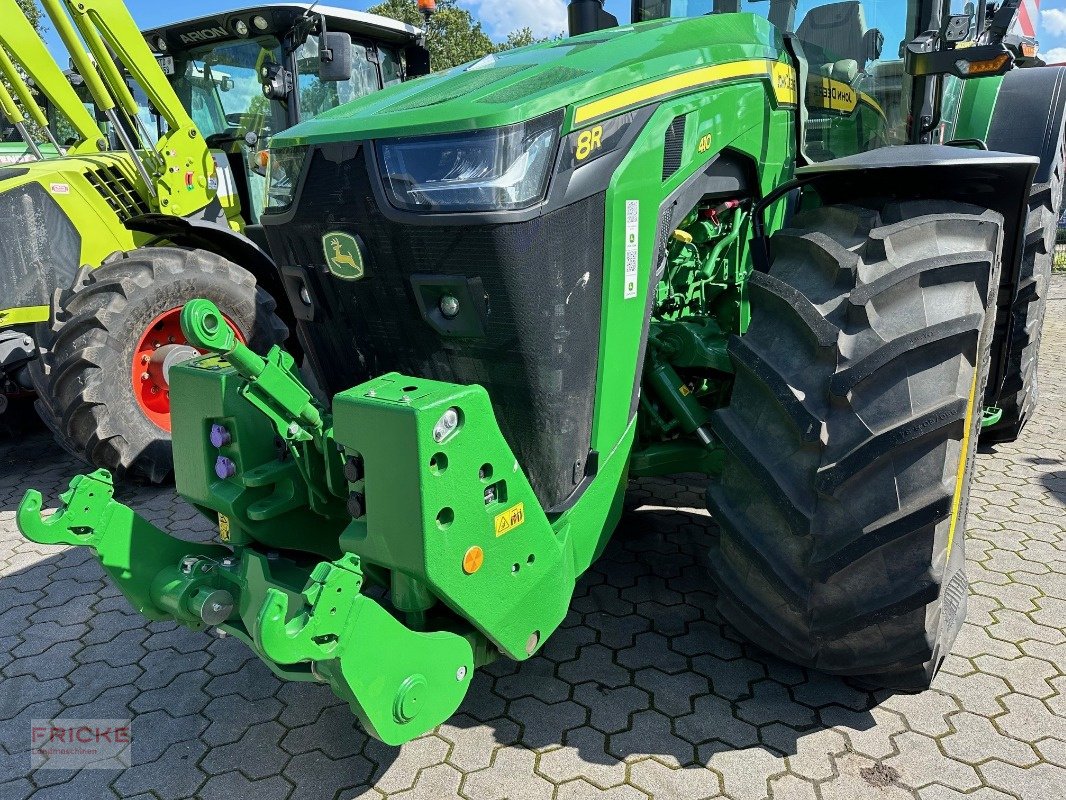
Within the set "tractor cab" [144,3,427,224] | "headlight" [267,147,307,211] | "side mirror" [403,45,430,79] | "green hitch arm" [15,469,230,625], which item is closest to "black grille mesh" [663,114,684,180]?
"headlight" [267,147,307,211]

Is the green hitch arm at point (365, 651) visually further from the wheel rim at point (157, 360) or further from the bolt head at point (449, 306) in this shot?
the wheel rim at point (157, 360)

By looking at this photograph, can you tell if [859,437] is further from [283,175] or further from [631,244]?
[283,175]

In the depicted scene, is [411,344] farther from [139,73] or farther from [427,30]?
[427,30]

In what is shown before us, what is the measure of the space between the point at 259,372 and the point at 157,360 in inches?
108

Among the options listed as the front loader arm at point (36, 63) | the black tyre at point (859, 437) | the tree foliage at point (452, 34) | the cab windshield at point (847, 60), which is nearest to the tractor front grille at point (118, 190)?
the front loader arm at point (36, 63)

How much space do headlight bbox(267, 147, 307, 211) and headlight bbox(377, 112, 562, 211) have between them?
1.14ft

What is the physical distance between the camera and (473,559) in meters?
1.90

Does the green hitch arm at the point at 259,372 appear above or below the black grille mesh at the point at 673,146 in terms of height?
below

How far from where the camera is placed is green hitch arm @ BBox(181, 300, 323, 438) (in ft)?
6.18

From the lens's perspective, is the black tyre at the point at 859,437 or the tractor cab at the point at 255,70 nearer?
the black tyre at the point at 859,437

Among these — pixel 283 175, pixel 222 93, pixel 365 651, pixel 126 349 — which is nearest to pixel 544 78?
pixel 283 175

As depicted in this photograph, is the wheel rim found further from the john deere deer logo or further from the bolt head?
the bolt head

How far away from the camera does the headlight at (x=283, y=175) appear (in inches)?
88.1

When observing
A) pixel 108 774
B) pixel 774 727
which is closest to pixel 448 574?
pixel 774 727
